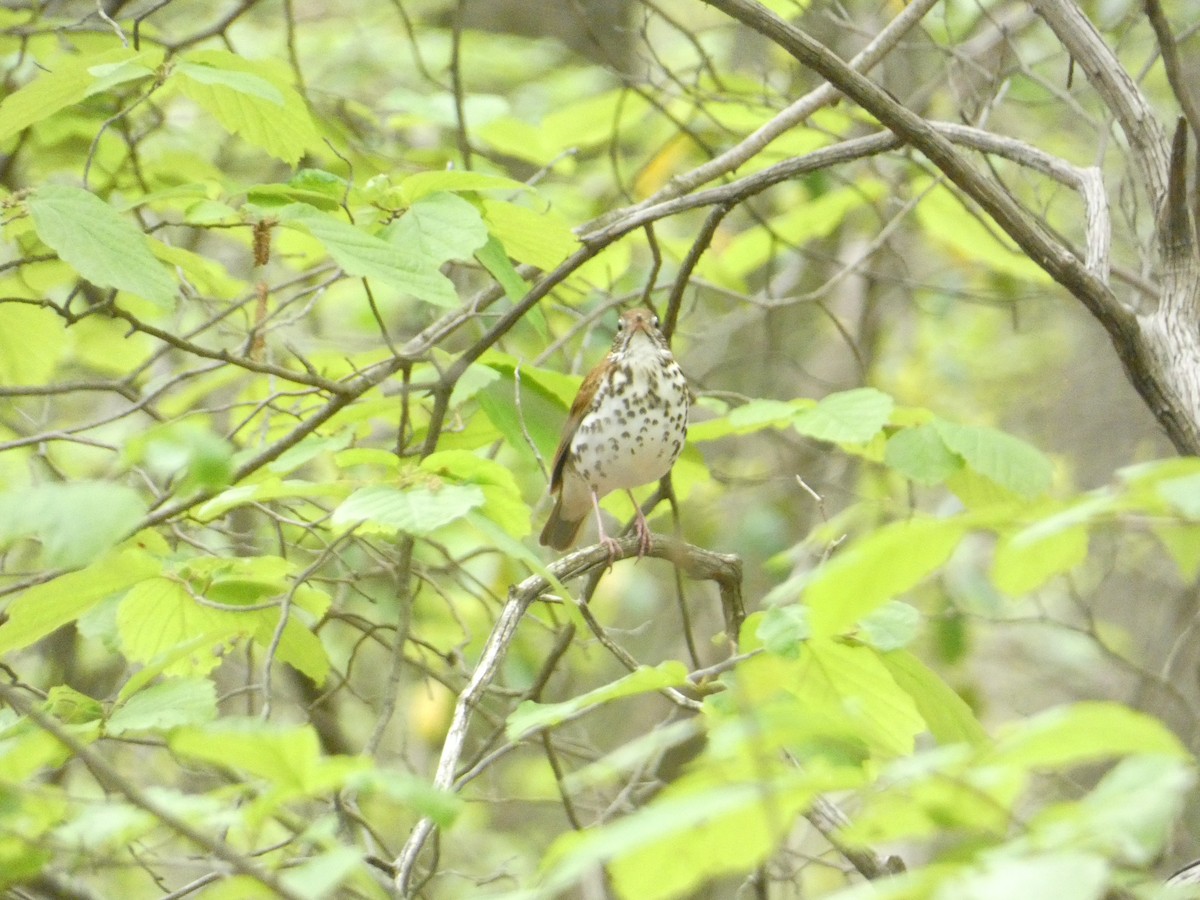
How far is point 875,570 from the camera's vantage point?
109 centimetres

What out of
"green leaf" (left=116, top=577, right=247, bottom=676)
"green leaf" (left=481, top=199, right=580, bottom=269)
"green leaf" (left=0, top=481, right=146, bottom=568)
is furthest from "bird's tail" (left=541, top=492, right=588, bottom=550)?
"green leaf" (left=0, top=481, right=146, bottom=568)

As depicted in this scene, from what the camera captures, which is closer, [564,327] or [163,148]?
[163,148]

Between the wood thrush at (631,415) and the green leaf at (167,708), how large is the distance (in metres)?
1.87

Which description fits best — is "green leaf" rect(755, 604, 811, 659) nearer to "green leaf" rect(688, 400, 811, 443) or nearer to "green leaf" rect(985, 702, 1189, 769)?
"green leaf" rect(985, 702, 1189, 769)

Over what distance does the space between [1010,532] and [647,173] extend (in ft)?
15.1

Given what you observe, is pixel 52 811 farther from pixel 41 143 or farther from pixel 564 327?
pixel 564 327

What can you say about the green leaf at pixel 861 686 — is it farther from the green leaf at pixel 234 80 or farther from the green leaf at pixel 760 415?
the green leaf at pixel 234 80

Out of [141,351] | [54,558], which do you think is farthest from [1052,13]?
[141,351]

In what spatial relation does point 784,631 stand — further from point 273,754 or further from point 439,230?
point 439,230

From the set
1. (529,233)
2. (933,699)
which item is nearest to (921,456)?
(933,699)

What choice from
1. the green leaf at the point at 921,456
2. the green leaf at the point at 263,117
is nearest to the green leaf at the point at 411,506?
the green leaf at the point at 263,117

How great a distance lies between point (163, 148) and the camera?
4.43 meters

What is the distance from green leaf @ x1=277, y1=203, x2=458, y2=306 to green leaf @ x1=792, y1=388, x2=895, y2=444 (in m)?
0.95

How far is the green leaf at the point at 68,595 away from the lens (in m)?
2.15
